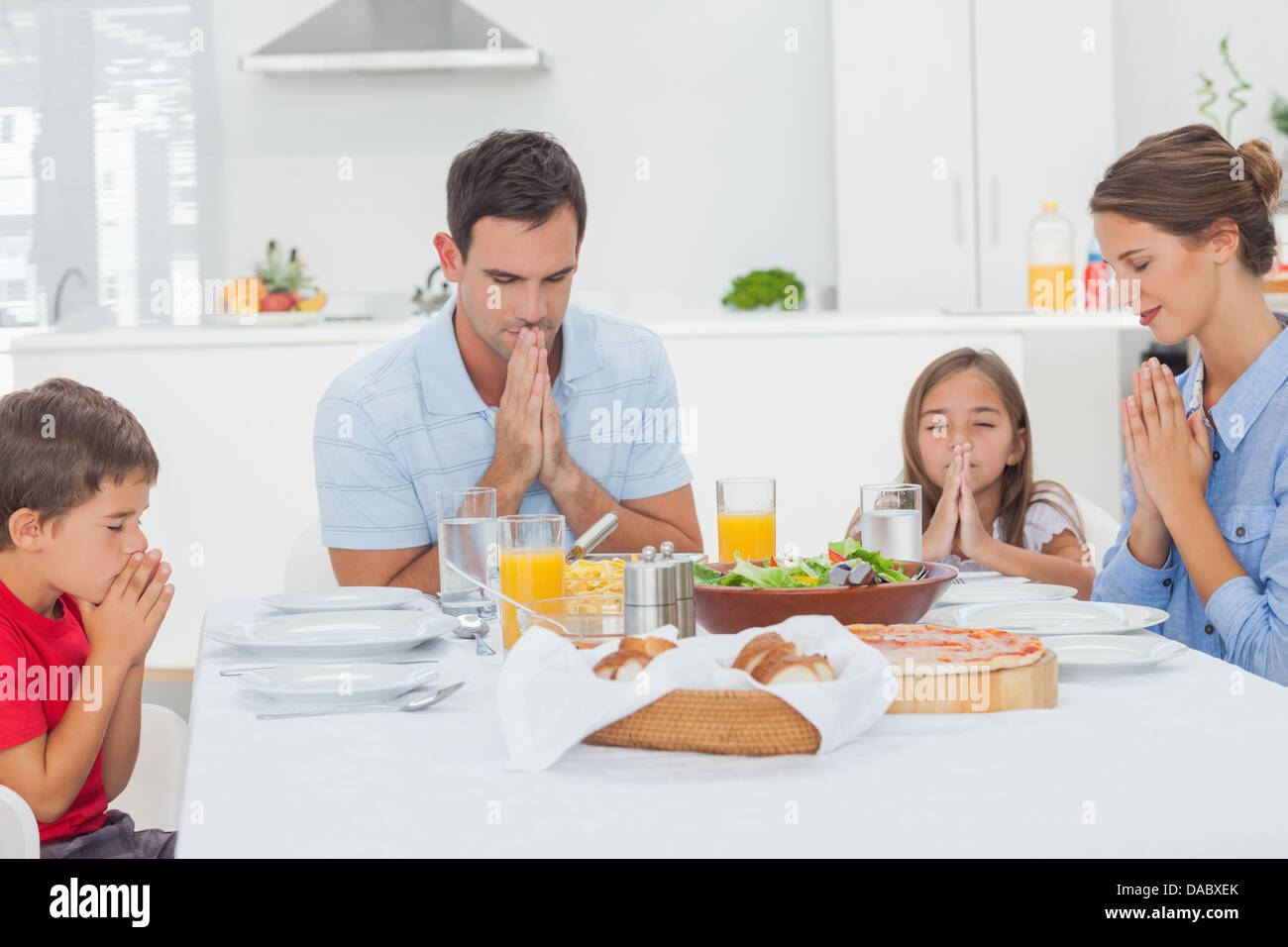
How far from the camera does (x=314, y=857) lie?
66cm

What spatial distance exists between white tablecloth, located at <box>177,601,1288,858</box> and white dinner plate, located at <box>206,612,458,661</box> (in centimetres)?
19

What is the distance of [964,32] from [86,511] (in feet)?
9.24

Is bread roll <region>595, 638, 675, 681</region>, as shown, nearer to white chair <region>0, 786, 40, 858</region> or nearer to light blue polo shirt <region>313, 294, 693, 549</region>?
white chair <region>0, 786, 40, 858</region>

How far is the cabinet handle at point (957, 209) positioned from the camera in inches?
137

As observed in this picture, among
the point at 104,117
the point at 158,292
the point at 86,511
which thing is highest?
the point at 104,117

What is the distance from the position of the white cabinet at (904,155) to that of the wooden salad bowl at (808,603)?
2.52 meters

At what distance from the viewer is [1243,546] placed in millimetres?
1387

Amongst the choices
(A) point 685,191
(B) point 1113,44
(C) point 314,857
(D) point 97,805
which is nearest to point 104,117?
(A) point 685,191

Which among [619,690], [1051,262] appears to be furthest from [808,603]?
[1051,262]

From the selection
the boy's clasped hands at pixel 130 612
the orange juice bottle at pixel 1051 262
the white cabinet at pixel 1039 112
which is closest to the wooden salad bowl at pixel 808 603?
the boy's clasped hands at pixel 130 612

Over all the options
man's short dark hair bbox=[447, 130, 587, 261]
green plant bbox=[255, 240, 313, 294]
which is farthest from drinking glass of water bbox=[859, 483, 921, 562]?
green plant bbox=[255, 240, 313, 294]

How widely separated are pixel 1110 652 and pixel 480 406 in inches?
36.7
